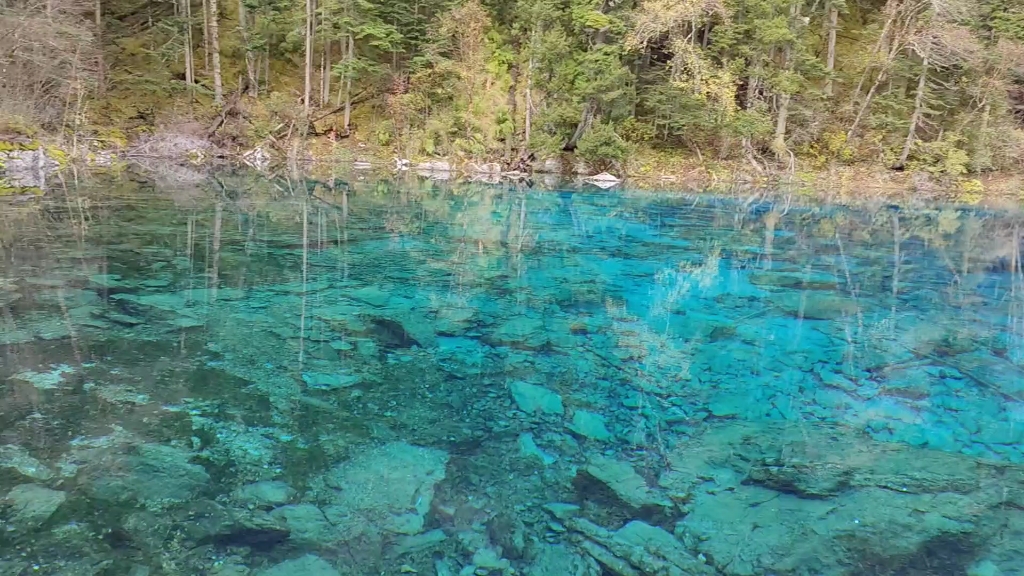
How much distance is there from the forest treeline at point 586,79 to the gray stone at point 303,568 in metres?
22.4

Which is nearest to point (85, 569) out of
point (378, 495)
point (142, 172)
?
point (378, 495)

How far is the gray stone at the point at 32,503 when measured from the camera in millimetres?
2719

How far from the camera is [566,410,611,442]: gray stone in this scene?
3917 mm

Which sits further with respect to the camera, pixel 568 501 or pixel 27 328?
pixel 27 328

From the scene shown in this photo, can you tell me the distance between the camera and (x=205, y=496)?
3.02 m

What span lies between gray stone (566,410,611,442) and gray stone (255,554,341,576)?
185 centimetres

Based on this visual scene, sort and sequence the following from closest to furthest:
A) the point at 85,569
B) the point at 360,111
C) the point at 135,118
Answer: the point at 85,569 → the point at 135,118 → the point at 360,111

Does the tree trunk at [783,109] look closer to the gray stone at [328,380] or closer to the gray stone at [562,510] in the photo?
the gray stone at [328,380]

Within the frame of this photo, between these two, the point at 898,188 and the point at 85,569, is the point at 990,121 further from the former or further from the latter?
the point at 85,569

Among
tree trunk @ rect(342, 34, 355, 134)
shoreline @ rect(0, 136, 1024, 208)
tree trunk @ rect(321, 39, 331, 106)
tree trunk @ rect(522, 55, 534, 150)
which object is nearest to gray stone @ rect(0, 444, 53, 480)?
shoreline @ rect(0, 136, 1024, 208)

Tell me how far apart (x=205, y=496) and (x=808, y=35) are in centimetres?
2943

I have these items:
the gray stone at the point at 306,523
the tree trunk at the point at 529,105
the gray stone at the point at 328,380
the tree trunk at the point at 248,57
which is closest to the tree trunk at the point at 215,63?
the tree trunk at the point at 248,57

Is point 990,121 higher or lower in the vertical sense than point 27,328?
higher

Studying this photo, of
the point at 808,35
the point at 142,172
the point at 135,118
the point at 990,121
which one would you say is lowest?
the point at 142,172
